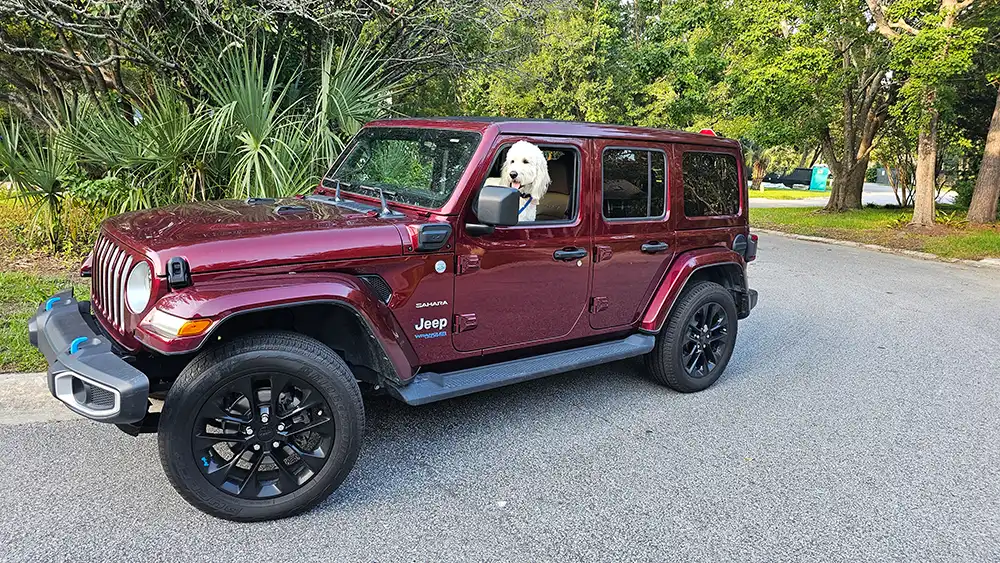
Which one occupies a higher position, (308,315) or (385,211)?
(385,211)

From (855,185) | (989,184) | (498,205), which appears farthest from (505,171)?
(855,185)

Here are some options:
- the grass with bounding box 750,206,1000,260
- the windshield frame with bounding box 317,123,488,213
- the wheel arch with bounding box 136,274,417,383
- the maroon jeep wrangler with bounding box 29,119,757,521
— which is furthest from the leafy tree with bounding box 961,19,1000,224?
the wheel arch with bounding box 136,274,417,383

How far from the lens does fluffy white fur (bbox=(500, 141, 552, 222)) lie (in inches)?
145

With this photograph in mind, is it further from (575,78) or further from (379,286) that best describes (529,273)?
(575,78)

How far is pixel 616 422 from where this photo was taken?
4.20 m

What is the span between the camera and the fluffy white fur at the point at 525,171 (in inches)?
145

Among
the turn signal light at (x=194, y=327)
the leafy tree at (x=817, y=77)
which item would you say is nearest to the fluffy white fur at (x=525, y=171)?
the turn signal light at (x=194, y=327)

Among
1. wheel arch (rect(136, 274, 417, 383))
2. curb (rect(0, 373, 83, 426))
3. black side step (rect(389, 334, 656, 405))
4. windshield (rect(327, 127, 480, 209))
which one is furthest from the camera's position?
curb (rect(0, 373, 83, 426))

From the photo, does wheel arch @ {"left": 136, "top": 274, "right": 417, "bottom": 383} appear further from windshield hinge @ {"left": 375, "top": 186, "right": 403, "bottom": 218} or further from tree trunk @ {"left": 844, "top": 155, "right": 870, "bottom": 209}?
tree trunk @ {"left": 844, "top": 155, "right": 870, "bottom": 209}

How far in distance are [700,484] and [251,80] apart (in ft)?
17.5

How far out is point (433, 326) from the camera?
341 cm

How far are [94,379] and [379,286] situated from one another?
4.07 feet

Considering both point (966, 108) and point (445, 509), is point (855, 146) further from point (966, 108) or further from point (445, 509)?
point (445, 509)

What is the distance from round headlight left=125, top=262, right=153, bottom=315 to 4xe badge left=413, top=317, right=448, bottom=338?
4.03 feet
